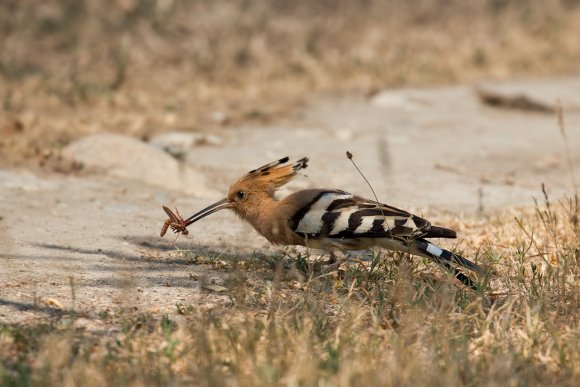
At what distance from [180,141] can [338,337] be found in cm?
436

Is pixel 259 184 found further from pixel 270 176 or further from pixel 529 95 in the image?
pixel 529 95

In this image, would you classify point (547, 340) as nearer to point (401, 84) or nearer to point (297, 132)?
point (297, 132)

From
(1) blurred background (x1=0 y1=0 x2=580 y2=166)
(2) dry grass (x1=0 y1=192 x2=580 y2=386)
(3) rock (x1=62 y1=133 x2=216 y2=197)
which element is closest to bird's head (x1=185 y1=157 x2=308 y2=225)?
(2) dry grass (x1=0 y1=192 x2=580 y2=386)

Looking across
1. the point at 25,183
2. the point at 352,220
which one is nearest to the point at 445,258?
the point at 352,220

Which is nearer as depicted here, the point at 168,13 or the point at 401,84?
the point at 401,84

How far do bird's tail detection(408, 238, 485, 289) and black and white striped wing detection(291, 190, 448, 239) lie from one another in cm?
7

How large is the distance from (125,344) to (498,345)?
1262 mm

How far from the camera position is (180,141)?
297 inches

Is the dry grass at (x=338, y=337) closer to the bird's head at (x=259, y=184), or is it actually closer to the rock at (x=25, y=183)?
the bird's head at (x=259, y=184)

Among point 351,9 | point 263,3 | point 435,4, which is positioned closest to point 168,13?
point 263,3

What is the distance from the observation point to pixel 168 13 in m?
11.3

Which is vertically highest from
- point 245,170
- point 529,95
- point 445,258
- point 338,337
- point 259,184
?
point 529,95

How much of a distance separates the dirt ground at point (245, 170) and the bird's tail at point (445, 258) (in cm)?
67

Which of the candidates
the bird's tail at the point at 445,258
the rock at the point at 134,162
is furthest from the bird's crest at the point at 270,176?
the rock at the point at 134,162
